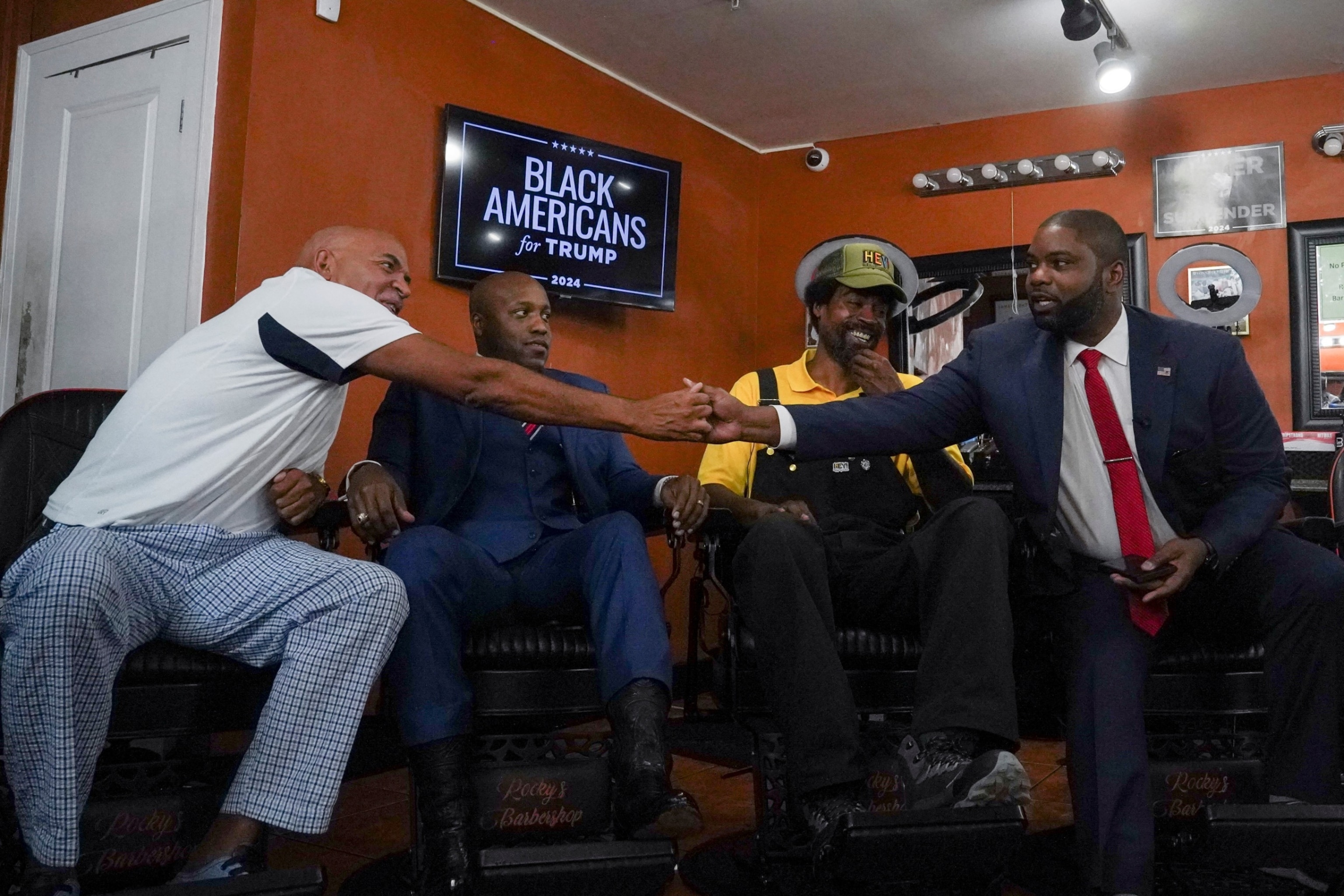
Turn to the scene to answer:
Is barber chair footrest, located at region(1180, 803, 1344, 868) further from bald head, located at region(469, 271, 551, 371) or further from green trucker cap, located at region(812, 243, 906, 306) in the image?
bald head, located at region(469, 271, 551, 371)

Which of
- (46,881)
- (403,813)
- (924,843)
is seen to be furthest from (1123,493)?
(46,881)

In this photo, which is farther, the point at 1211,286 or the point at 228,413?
the point at 1211,286

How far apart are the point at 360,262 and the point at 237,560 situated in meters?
0.79

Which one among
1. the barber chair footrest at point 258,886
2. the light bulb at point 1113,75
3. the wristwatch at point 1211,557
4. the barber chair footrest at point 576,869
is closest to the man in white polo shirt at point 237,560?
the barber chair footrest at point 258,886

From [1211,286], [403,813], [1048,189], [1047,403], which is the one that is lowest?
[403,813]

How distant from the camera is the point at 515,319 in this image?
2875 mm

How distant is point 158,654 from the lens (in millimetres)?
1961

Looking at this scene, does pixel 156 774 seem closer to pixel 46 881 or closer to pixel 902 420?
pixel 46 881

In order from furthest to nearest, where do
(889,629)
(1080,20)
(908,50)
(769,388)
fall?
1. (908,50)
2. (1080,20)
3. (769,388)
4. (889,629)

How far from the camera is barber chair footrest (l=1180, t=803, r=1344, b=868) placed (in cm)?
186

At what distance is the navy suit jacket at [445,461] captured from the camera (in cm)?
251

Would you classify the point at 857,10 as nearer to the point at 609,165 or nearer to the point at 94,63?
the point at 609,165

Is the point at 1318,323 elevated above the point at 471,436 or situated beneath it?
elevated above

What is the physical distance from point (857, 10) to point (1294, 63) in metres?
1.96
